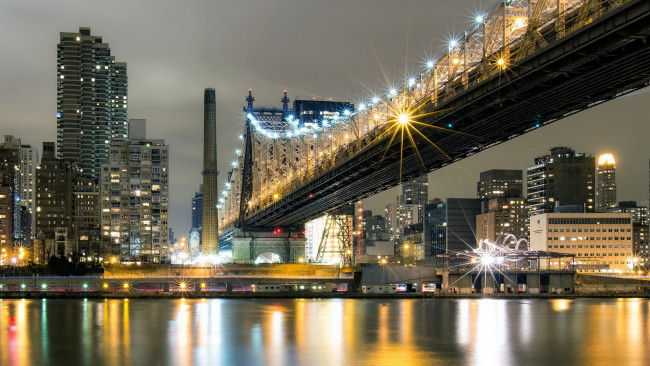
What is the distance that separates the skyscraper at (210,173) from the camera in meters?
132

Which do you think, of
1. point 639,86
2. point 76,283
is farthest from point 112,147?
point 639,86

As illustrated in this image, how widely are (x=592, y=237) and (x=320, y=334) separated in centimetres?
11669

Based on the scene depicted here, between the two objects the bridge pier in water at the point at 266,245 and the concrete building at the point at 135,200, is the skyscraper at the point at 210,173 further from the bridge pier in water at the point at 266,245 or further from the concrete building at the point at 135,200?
the concrete building at the point at 135,200

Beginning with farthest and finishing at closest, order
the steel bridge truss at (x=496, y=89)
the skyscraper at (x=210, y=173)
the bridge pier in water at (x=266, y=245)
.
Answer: the skyscraper at (x=210, y=173) → the bridge pier in water at (x=266, y=245) → the steel bridge truss at (x=496, y=89)

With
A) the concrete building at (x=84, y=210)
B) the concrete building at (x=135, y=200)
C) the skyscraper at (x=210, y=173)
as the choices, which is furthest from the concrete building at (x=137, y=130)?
the skyscraper at (x=210, y=173)

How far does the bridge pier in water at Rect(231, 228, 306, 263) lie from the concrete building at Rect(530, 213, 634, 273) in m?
54.1

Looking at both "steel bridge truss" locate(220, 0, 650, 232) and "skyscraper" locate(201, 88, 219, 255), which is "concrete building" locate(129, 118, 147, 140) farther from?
"steel bridge truss" locate(220, 0, 650, 232)

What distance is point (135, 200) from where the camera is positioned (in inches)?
6388

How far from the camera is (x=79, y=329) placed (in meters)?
50.4

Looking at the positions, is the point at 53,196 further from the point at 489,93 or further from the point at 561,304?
the point at 489,93

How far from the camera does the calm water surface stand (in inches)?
1523

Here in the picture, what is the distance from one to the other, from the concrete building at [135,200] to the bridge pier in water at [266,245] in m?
40.6

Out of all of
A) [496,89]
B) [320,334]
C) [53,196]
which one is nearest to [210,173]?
[53,196]

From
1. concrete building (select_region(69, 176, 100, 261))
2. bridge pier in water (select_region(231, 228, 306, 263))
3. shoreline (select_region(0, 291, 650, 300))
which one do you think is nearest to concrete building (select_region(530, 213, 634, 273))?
bridge pier in water (select_region(231, 228, 306, 263))
